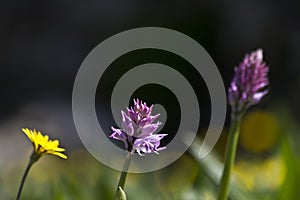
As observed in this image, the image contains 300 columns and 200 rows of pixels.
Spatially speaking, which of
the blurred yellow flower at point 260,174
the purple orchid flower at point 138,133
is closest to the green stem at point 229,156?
the purple orchid flower at point 138,133

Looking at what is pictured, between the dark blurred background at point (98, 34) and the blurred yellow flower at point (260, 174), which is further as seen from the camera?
the dark blurred background at point (98, 34)


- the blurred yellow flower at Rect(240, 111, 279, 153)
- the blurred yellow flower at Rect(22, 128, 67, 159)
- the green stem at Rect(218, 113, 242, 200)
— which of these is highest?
the blurred yellow flower at Rect(22, 128, 67, 159)

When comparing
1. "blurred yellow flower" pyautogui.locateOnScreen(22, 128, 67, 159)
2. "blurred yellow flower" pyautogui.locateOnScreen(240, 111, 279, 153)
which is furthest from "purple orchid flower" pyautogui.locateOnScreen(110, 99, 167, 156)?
"blurred yellow flower" pyautogui.locateOnScreen(240, 111, 279, 153)

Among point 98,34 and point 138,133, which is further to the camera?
point 98,34

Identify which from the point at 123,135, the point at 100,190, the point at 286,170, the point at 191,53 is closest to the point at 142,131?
the point at 123,135

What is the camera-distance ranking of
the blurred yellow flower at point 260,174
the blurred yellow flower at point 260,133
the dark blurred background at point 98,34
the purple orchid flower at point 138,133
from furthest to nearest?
1. the dark blurred background at point 98,34
2. the blurred yellow flower at point 260,133
3. the blurred yellow flower at point 260,174
4. the purple orchid flower at point 138,133

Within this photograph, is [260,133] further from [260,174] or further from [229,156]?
[229,156]

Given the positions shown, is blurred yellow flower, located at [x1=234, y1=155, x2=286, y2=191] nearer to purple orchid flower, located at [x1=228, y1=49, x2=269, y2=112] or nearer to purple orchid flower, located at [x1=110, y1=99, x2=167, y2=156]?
purple orchid flower, located at [x1=228, y1=49, x2=269, y2=112]

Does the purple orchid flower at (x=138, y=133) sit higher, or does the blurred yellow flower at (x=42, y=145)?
the blurred yellow flower at (x=42, y=145)

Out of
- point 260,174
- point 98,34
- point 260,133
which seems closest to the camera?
point 260,174

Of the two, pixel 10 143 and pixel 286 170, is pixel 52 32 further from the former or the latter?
pixel 286 170

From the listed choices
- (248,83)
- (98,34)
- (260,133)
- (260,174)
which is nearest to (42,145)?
(248,83)

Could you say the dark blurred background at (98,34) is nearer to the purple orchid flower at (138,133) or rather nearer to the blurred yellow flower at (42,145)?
the blurred yellow flower at (42,145)
